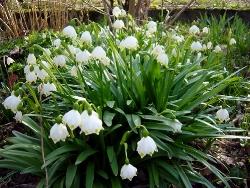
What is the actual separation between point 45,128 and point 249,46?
3199 mm

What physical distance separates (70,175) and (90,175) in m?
0.12

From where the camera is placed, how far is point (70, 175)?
285 cm

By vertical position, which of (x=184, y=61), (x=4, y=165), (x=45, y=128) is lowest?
(x=4, y=165)

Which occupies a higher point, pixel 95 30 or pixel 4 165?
pixel 95 30

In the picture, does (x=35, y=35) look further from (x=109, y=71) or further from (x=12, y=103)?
(x=12, y=103)

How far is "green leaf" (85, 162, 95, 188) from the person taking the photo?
9.19 ft

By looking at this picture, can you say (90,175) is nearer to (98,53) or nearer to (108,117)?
(108,117)

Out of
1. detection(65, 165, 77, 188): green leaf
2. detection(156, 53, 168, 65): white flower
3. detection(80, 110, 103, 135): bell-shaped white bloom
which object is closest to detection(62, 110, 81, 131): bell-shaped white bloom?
detection(80, 110, 103, 135): bell-shaped white bloom

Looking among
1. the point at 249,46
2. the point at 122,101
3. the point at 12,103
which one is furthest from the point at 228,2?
the point at 12,103

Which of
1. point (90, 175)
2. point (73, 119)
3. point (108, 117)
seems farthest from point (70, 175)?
point (73, 119)

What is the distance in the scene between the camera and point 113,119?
10.4 ft

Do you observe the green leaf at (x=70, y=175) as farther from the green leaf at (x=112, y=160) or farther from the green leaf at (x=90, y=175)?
the green leaf at (x=112, y=160)

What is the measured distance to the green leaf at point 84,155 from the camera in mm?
2803

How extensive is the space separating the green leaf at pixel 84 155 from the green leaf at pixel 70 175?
9 centimetres
